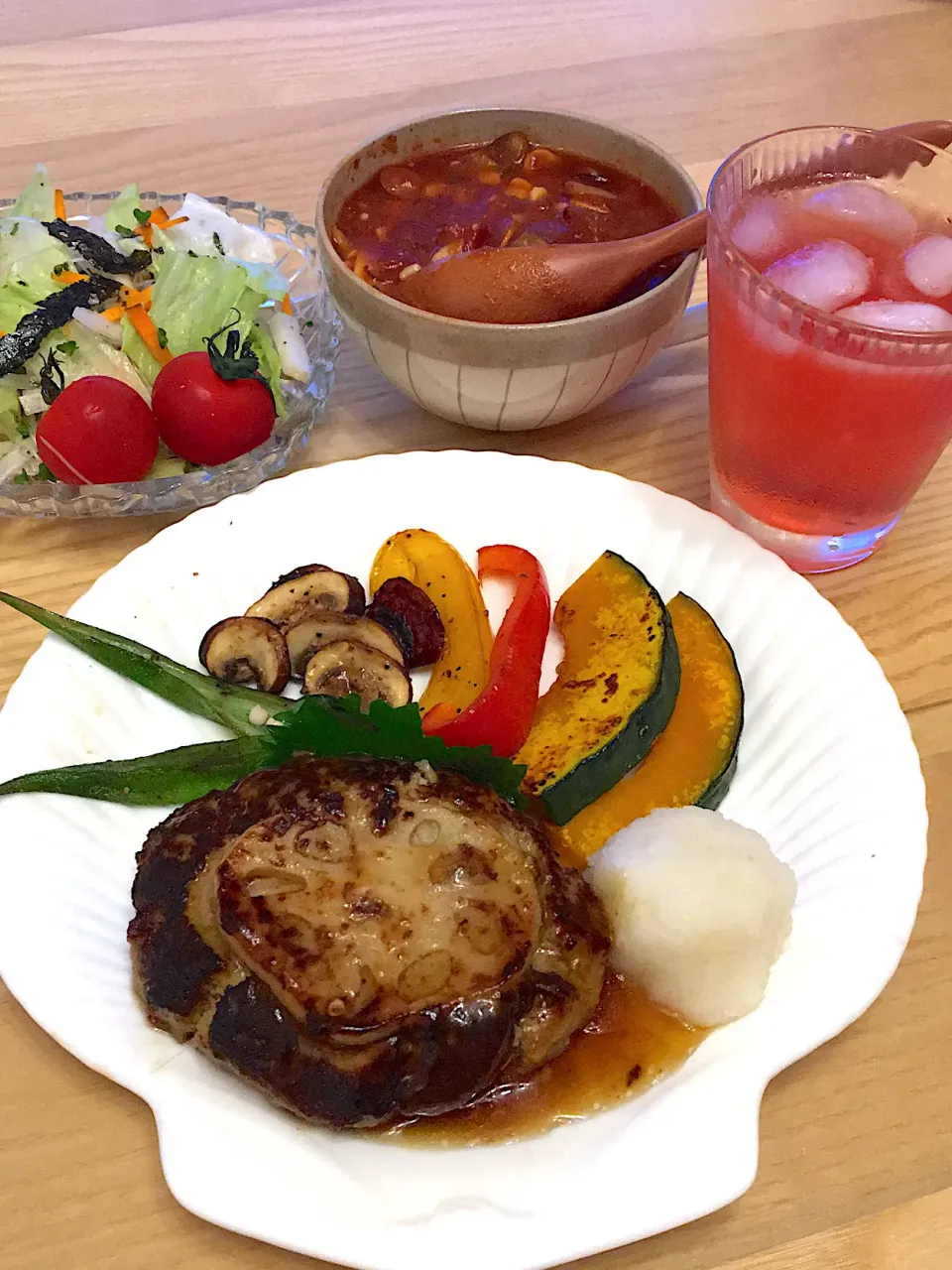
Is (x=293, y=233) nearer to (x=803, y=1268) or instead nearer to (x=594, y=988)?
(x=594, y=988)

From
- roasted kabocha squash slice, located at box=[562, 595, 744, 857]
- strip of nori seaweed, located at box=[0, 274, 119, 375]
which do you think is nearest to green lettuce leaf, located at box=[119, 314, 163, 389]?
strip of nori seaweed, located at box=[0, 274, 119, 375]

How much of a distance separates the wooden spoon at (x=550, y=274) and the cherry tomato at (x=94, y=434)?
76 cm

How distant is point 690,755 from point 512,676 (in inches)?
14.4

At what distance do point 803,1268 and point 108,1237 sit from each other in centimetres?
99

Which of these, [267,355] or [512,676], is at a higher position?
[267,355]

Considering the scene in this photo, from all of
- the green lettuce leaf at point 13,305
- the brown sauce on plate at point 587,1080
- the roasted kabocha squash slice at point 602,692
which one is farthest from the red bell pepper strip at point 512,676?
the green lettuce leaf at point 13,305

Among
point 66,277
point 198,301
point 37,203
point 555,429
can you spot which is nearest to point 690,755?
point 555,429

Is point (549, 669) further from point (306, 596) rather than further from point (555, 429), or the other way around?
point (555, 429)

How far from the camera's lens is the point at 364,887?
1548mm

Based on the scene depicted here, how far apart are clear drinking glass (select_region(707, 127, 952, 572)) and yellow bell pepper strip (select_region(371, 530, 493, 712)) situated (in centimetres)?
69

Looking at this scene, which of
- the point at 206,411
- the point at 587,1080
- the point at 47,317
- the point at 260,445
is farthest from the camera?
the point at 47,317

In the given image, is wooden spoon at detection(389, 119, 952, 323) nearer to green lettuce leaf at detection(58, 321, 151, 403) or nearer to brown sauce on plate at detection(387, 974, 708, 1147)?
green lettuce leaf at detection(58, 321, 151, 403)

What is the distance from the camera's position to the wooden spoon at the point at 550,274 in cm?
228

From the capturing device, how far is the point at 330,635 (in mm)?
2084
